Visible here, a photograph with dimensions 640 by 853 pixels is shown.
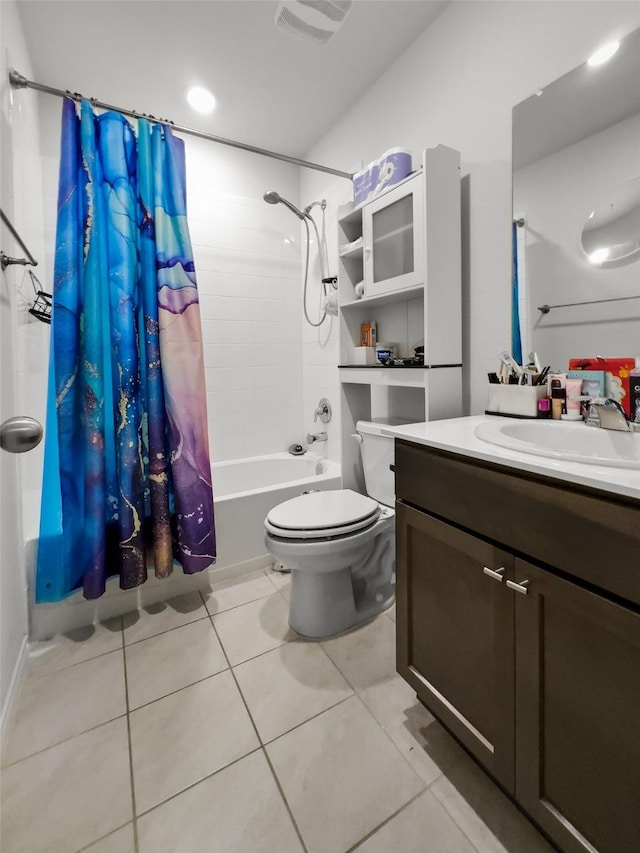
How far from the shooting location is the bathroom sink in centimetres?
92

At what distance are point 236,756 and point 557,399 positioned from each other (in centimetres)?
136

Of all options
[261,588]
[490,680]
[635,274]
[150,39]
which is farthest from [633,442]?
[150,39]

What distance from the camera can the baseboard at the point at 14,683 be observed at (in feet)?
3.75

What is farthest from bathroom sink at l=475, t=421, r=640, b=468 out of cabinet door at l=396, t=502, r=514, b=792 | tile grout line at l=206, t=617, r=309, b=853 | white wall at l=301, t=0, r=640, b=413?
tile grout line at l=206, t=617, r=309, b=853

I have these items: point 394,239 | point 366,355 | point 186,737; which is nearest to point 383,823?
point 186,737

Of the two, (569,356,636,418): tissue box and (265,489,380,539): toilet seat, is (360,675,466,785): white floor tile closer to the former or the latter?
(265,489,380,539): toilet seat

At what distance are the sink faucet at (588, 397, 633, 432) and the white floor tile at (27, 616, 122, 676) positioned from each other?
1.80m

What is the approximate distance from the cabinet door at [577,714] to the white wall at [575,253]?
780 millimetres

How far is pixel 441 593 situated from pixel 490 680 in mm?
194

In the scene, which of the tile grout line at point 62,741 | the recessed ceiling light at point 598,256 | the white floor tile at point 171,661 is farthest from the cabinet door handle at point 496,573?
the tile grout line at point 62,741

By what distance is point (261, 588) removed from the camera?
1896 millimetres

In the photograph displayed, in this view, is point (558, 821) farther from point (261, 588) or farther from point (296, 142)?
point (296, 142)

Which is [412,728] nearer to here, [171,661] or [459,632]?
[459,632]

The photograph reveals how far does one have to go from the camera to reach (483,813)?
3.05ft
